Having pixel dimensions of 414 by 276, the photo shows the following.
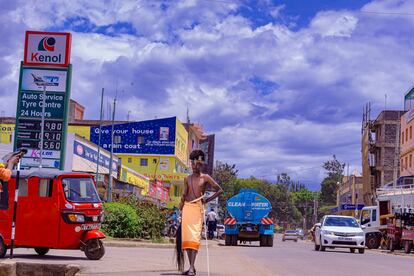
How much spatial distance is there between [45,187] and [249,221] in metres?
18.8

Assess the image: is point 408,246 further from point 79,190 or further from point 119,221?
point 79,190

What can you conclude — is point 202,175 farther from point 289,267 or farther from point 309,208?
point 309,208

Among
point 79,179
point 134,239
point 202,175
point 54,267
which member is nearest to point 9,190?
point 79,179

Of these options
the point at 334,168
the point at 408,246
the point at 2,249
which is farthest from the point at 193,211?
the point at 334,168

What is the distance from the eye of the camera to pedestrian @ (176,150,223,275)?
10.1 meters

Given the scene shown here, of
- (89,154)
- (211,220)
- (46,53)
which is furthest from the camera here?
(89,154)

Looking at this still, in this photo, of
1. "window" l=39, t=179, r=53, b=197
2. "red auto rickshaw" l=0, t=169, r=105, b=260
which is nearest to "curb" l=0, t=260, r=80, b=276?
"red auto rickshaw" l=0, t=169, r=105, b=260

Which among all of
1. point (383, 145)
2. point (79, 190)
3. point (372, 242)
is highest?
point (383, 145)

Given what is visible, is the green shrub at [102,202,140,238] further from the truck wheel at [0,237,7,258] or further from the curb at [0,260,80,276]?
the curb at [0,260,80,276]

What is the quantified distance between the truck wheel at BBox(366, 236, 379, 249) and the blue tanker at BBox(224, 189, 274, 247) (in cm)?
1130

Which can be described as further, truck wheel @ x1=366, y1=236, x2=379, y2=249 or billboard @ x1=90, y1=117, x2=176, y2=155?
billboard @ x1=90, y1=117, x2=176, y2=155

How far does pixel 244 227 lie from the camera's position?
30812 millimetres

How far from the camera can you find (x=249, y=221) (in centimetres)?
3091

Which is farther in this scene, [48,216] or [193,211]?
[48,216]
